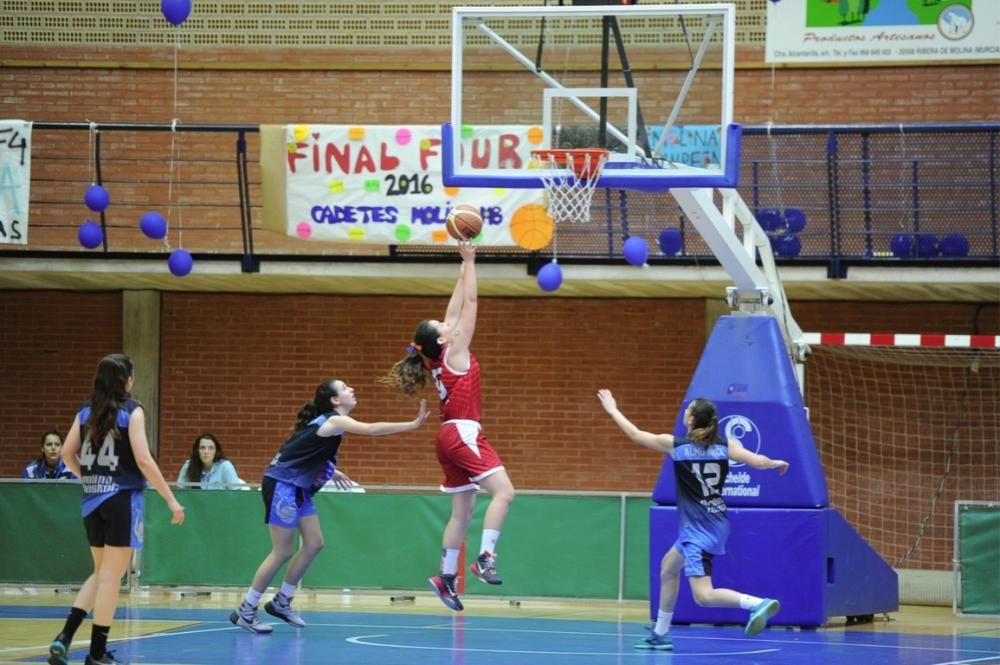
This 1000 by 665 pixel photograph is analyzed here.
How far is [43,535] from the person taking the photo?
15.8 metres

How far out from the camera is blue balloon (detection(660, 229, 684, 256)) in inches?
648

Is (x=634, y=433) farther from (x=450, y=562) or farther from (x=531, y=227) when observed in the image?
(x=531, y=227)

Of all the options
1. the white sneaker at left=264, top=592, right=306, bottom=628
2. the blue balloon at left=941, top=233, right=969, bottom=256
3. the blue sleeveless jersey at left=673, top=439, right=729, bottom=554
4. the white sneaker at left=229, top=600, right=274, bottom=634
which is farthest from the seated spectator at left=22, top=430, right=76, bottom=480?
the blue balloon at left=941, top=233, right=969, bottom=256

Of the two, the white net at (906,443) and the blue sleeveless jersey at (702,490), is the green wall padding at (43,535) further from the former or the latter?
the white net at (906,443)

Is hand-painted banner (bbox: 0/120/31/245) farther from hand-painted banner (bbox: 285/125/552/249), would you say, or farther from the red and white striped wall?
the red and white striped wall

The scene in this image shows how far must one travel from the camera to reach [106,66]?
19.6m

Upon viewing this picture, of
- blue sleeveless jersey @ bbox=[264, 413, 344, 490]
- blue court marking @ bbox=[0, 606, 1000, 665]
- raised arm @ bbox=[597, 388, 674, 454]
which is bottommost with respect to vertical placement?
blue court marking @ bbox=[0, 606, 1000, 665]

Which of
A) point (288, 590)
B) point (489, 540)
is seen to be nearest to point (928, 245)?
point (489, 540)

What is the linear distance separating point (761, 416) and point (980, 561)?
141 inches

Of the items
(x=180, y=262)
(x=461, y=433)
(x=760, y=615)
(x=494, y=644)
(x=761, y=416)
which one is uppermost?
(x=180, y=262)

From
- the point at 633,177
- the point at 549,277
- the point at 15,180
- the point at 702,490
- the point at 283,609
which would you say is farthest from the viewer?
the point at 15,180

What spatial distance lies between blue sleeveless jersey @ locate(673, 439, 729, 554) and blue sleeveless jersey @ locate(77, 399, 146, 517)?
3.96 metres

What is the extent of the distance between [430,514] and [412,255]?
3.14 meters

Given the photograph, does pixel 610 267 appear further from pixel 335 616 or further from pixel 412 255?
Result: pixel 335 616
